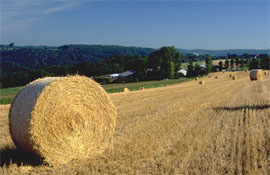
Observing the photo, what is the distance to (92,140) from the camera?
7691 mm

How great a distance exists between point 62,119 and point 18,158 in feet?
4.23

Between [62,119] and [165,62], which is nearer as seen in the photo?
[62,119]

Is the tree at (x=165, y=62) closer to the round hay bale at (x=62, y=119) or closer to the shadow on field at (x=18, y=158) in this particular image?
the round hay bale at (x=62, y=119)

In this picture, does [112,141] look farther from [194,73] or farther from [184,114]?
[194,73]

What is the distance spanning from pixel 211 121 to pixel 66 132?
5.32 metres

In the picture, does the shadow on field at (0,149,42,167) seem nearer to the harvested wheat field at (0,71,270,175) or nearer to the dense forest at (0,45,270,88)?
the harvested wheat field at (0,71,270,175)

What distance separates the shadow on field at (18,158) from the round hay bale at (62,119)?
0.26m

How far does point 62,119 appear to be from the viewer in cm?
720

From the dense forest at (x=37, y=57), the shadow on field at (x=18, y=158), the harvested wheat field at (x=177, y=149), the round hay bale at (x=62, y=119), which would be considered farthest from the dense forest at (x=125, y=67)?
the shadow on field at (x=18, y=158)

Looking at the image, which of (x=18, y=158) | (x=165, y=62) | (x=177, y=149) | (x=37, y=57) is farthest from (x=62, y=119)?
(x=37, y=57)

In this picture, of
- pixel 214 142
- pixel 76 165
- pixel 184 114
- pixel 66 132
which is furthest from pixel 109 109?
pixel 184 114

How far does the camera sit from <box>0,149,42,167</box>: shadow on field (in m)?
6.68

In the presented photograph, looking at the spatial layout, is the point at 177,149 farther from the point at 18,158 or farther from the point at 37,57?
the point at 37,57

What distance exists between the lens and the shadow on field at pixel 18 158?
668 cm
